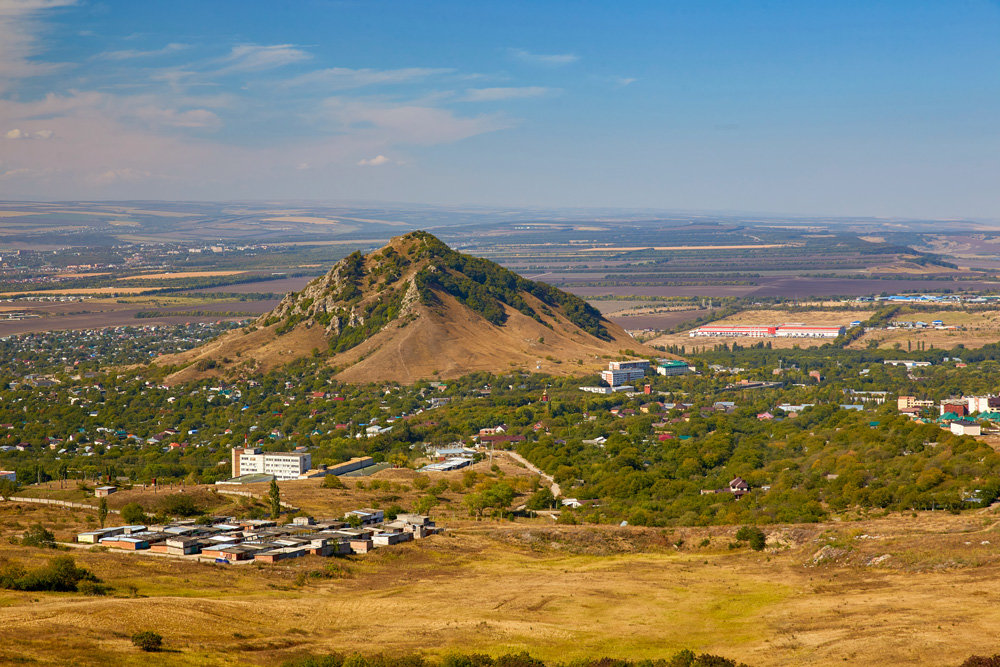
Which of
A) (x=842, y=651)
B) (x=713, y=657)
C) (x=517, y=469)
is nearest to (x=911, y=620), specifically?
(x=842, y=651)

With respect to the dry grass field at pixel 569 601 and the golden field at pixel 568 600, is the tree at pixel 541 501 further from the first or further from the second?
the dry grass field at pixel 569 601

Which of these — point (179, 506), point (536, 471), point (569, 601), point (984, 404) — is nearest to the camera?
point (569, 601)

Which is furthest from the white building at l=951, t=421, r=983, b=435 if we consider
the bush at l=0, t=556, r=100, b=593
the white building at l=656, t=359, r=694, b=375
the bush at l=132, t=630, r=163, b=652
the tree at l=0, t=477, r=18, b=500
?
the tree at l=0, t=477, r=18, b=500

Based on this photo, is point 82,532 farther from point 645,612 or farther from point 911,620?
point 911,620

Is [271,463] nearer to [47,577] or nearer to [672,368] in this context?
[47,577]

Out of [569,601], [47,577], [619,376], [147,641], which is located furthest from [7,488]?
[619,376]

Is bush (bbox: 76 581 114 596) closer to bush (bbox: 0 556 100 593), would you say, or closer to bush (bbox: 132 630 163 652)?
bush (bbox: 0 556 100 593)
